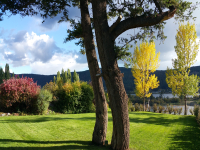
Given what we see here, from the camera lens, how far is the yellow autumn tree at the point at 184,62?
18.5 m

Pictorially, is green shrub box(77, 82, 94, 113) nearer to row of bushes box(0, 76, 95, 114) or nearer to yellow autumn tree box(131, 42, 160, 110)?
row of bushes box(0, 76, 95, 114)

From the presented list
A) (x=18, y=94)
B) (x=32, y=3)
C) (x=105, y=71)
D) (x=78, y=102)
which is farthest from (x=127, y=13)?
(x=78, y=102)

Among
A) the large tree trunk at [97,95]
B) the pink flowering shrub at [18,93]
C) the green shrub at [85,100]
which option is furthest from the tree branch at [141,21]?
the green shrub at [85,100]

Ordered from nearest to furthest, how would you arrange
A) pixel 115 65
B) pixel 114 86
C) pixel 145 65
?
pixel 114 86
pixel 115 65
pixel 145 65

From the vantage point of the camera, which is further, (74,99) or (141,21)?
(74,99)

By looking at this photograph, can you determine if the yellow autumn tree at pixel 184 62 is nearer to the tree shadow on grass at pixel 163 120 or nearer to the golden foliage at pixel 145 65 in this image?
the golden foliage at pixel 145 65

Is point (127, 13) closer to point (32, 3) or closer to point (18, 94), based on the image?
point (32, 3)

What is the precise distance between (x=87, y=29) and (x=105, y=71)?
1966 mm

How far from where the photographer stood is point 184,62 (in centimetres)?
1908

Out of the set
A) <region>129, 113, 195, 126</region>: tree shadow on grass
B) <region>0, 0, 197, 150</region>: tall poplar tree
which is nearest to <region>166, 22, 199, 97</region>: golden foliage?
<region>129, 113, 195, 126</region>: tree shadow on grass

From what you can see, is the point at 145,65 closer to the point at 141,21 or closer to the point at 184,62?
the point at 184,62

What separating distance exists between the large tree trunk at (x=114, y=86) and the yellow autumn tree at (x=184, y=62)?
16495 millimetres

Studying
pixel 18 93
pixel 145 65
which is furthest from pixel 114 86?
pixel 145 65

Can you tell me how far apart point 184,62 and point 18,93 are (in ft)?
60.0
